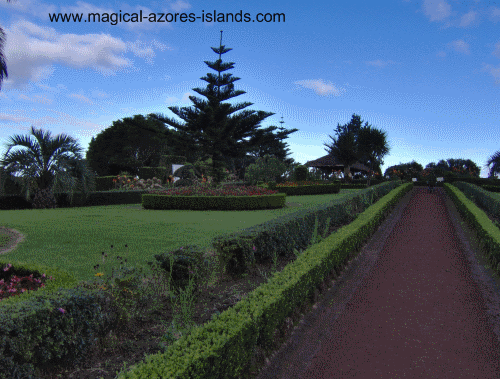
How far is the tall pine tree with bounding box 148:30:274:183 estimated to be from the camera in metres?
19.2

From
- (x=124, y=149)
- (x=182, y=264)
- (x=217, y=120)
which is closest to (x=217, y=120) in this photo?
(x=217, y=120)

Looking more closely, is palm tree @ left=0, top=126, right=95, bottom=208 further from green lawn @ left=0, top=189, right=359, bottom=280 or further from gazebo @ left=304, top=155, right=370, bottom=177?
gazebo @ left=304, top=155, right=370, bottom=177

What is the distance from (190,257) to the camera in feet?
13.8

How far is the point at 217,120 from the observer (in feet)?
63.1

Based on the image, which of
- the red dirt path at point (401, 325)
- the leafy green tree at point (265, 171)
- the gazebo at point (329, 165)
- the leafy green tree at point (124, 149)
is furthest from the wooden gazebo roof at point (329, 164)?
the red dirt path at point (401, 325)

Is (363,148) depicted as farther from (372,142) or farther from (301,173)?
(301,173)

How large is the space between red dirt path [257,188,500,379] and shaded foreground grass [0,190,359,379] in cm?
91

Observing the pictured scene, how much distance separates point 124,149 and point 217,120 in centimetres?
2839

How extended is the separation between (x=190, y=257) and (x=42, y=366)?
6.14ft

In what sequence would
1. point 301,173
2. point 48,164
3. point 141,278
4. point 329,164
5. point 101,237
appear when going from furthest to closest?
point 329,164 → point 301,173 → point 48,164 → point 101,237 → point 141,278

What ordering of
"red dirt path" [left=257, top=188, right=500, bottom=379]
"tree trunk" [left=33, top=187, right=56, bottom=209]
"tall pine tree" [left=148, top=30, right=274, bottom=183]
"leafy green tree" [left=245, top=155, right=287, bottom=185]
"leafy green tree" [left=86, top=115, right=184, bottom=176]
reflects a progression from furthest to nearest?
Result: "leafy green tree" [left=86, top=115, right=184, bottom=176]
"leafy green tree" [left=245, top=155, right=287, bottom=185]
"tall pine tree" [left=148, top=30, right=274, bottom=183]
"tree trunk" [left=33, top=187, right=56, bottom=209]
"red dirt path" [left=257, top=188, right=500, bottom=379]

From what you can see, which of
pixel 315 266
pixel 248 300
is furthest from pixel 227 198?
pixel 248 300

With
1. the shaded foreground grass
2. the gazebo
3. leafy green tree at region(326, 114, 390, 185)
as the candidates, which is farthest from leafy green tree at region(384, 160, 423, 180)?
the shaded foreground grass

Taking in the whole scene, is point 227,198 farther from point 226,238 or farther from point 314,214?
point 226,238
